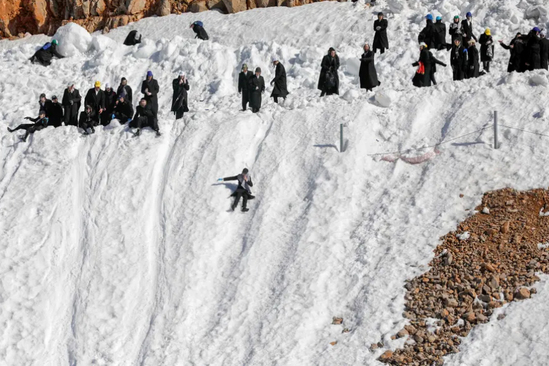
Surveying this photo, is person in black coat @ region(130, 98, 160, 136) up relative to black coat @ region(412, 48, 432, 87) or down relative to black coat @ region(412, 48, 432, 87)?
down

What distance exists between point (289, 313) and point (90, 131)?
7.63m

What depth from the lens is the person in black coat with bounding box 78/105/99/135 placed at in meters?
20.7

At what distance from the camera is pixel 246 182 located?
17875 mm

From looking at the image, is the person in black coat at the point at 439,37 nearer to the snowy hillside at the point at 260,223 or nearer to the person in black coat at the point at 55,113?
the snowy hillside at the point at 260,223

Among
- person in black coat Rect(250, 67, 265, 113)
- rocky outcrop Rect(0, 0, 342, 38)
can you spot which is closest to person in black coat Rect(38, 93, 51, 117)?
person in black coat Rect(250, 67, 265, 113)

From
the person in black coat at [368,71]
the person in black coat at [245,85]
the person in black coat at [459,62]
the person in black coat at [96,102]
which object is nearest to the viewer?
the person in black coat at [459,62]

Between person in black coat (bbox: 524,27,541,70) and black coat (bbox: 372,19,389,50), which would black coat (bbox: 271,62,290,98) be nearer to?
black coat (bbox: 372,19,389,50)

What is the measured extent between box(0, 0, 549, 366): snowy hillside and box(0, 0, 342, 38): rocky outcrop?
6942mm

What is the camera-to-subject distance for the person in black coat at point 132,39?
25.9 metres

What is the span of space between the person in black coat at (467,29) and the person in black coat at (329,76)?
3305 mm

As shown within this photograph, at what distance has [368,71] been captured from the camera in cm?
2055

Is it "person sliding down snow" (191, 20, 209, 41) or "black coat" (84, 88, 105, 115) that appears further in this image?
"person sliding down snow" (191, 20, 209, 41)

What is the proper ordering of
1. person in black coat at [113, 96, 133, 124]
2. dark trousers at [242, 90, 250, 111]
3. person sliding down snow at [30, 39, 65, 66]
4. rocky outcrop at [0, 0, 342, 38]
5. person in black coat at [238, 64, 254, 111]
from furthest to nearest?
rocky outcrop at [0, 0, 342, 38] < person sliding down snow at [30, 39, 65, 66] < person in black coat at [113, 96, 133, 124] < dark trousers at [242, 90, 250, 111] < person in black coat at [238, 64, 254, 111]

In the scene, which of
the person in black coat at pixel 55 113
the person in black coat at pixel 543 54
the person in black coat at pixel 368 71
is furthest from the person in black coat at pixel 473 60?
the person in black coat at pixel 55 113
